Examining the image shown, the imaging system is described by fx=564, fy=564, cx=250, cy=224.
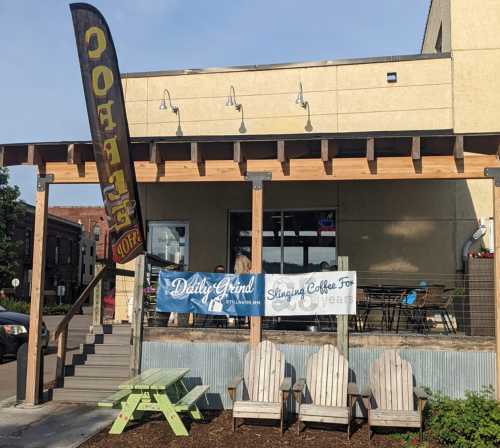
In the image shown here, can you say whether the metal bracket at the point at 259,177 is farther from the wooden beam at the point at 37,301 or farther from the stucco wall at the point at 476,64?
the stucco wall at the point at 476,64

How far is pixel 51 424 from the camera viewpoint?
742 cm

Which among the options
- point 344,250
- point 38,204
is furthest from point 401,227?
point 38,204

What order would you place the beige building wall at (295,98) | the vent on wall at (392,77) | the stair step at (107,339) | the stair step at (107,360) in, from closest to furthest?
the stair step at (107,360) < the stair step at (107,339) < the beige building wall at (295,98) < the vent on wall at (392,77)

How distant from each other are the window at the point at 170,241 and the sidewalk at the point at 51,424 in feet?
15.1

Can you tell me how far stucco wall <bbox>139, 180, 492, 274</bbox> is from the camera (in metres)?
11.2

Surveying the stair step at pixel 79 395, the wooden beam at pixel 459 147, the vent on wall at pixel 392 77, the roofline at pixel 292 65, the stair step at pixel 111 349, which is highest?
the roofline at pixel 292 65

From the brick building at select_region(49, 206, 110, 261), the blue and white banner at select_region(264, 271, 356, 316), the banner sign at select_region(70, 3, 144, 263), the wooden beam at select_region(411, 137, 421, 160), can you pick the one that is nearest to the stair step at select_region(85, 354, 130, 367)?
the banner sign at select_region(70, 3, 144, 263)

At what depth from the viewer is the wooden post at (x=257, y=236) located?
315 inches

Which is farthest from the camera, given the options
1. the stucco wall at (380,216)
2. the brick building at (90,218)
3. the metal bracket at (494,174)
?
the brick building at (90,218)

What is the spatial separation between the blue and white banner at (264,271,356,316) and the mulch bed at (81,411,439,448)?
152cm

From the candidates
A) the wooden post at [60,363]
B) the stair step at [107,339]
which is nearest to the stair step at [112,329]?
the stair step at [107,339]

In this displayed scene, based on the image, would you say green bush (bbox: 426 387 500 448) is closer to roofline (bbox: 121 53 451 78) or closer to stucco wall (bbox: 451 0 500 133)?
stucco wall (bbox: 451 0 500 133)

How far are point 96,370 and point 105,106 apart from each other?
4.23m

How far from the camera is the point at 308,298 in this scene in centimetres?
793
